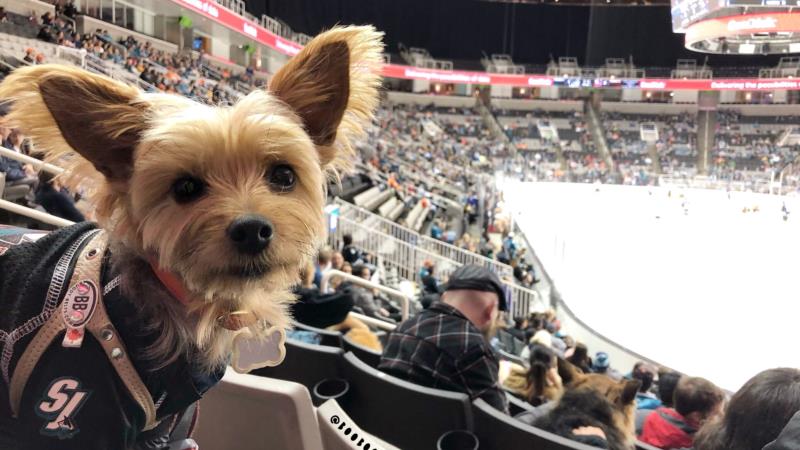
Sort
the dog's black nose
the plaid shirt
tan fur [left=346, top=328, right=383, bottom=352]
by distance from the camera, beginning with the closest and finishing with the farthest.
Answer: the dog's black nose, the plaid shirt, tan fur [left=346, top=328, right=383, bottom=352]

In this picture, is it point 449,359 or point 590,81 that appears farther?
point 590,81

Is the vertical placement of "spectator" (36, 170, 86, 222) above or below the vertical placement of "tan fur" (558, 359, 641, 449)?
above

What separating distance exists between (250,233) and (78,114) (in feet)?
1.10

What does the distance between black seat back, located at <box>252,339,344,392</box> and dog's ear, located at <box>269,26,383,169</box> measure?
902mm

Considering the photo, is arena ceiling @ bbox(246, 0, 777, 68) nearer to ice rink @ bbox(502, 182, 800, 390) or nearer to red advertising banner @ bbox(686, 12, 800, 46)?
red advertising banner @ bbox(686, 12, 800, 46)

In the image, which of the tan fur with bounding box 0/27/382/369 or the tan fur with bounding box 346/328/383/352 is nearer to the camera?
the tan fur with bounding box 0/27/382/369

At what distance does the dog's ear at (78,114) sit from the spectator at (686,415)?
220cm

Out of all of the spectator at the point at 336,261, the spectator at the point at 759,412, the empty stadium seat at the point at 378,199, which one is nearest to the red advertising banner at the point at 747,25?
the empty stadium seat at the point at 378,199

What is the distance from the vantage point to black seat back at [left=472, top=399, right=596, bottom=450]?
1.35 meters

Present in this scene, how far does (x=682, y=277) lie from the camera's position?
984 cm

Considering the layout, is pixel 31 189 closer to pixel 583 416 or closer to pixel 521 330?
pixel 583 416

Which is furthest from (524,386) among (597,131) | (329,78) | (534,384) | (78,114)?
A: (597,131)

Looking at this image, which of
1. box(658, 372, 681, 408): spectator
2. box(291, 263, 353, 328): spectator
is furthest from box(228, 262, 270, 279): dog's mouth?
box(658, 372, 681, 408): spectator

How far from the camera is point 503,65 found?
37906mm
